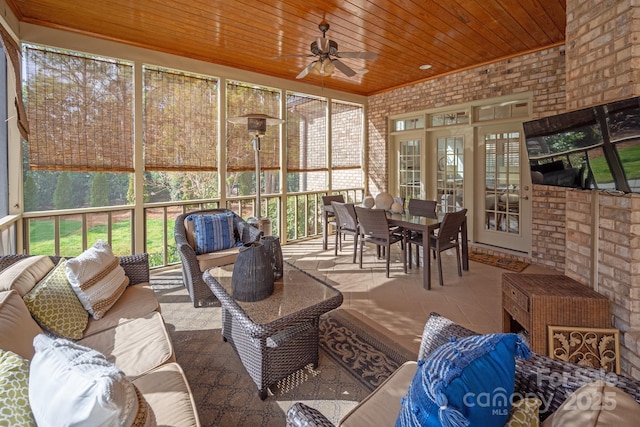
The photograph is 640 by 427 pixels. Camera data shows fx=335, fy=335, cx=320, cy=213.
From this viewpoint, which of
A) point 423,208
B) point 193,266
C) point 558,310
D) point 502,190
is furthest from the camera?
point 502,190

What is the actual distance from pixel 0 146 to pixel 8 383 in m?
3.10

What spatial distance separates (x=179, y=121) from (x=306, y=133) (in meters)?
2.34

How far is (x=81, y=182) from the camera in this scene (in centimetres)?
601

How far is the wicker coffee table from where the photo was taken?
1.79 metres

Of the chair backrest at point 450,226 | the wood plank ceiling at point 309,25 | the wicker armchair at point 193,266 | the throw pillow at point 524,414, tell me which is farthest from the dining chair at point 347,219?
the throw pillow at point 524,414

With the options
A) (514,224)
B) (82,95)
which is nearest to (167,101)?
(82,95)

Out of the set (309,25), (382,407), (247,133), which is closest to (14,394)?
(382,407)

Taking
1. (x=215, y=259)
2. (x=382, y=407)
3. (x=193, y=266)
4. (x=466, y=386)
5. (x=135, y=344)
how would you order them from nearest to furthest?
(x=466, y=386)
(x=382, y=407)
(x=135, y=344)
(x=193, y=266)
(x=215, y=259)

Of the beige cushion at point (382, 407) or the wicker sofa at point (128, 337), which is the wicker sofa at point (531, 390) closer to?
the beige cushion at point (382, 407)

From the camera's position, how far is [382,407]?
4.18 ft

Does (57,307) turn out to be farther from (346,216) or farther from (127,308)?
(346,216)

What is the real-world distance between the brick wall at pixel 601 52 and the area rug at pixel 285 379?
6.67 ft

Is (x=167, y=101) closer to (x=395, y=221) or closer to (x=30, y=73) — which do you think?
(x=30, y=73)

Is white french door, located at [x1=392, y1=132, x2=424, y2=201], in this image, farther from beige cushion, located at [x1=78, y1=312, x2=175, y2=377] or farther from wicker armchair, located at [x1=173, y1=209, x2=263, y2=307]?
beige cushion, located at [x1=78, y1=312, x2=175, y2=377]
